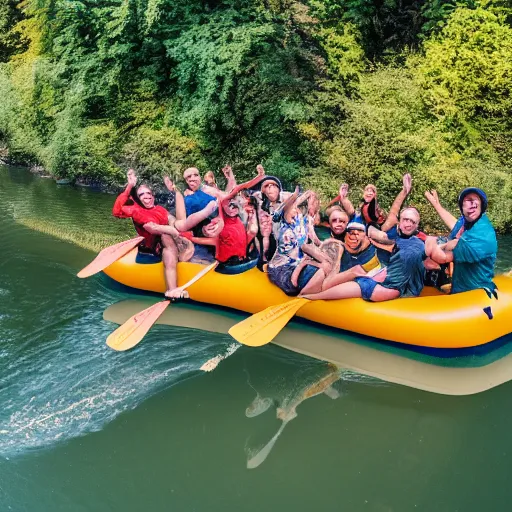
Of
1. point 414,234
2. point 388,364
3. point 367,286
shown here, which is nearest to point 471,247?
point 414,234

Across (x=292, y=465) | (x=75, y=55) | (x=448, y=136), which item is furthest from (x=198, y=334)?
(x=75, y=55)

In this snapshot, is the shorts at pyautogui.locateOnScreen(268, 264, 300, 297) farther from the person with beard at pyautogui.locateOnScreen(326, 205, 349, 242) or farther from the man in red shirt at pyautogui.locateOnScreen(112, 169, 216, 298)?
the man in red shirt at pyautogui.locateOnScreen(112, 169, 216, 298)

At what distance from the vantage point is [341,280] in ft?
12.4

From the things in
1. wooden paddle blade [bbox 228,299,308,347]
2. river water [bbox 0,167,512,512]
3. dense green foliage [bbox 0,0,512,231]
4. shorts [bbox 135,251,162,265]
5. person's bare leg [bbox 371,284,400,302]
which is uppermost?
dense green foliage [bbox 0,0,512,231]

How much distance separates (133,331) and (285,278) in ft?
3.75

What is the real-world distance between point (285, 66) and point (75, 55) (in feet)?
12.5

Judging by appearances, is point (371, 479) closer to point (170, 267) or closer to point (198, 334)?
point (198, 334)

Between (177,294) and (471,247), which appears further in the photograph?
(177,294)

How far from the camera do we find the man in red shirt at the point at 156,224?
4.29 m

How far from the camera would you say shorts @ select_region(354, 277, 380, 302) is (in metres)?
3.74

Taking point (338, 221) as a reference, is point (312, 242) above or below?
below

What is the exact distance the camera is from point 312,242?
4.09 m

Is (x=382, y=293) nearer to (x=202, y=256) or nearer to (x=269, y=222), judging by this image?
(x=269, y=222)

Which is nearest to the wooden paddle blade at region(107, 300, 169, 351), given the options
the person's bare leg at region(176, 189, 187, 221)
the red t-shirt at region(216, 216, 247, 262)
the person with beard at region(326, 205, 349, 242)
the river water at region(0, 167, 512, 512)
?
the river water at region(0, 167, 512, 512)
